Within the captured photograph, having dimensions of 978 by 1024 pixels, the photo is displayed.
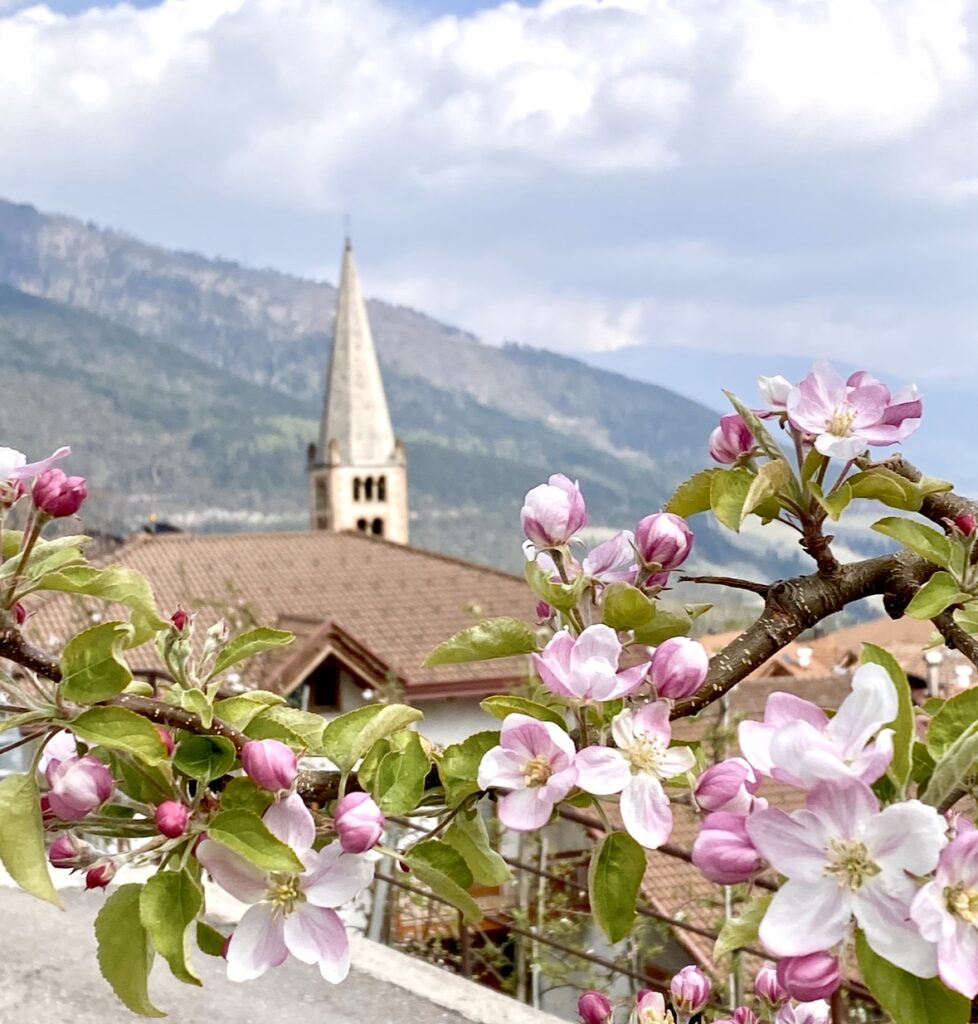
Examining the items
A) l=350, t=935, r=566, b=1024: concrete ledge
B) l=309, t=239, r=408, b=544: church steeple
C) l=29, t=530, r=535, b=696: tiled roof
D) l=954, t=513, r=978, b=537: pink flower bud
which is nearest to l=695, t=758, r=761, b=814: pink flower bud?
l=954, t=513, r=978, b=537: pink flower bud

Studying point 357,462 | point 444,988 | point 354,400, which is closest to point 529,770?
point 444,988

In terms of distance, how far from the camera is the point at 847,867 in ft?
1.95

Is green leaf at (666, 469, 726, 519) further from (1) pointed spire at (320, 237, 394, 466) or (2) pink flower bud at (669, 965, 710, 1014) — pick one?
(1) pointed spire at (320, 237, 394, 466)

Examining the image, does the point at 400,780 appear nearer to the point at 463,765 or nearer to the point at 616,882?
the point at 463,765

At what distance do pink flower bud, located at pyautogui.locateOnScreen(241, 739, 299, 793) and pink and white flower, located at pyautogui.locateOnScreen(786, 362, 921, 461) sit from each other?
41 centimetres

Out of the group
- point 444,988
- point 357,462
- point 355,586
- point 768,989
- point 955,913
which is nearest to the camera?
point 955,913

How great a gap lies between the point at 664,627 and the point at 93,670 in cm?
37

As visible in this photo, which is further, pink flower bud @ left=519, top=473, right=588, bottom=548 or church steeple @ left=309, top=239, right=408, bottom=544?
church steeple @ left=309, top=239, right=408, bottom=544

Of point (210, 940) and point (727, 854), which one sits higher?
point (727, 854)

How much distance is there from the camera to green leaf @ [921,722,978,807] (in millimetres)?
633

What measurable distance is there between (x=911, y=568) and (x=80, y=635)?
660 mm

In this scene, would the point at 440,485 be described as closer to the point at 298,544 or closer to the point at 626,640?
the point at 298,544

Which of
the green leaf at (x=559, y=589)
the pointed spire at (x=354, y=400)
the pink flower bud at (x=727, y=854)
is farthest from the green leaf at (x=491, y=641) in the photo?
the pointed spire at (x=354, y=400)

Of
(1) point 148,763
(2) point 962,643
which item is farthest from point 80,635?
(2) point 962,643
